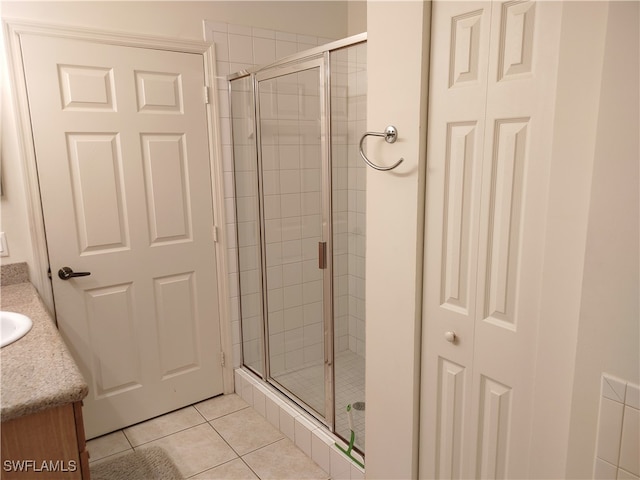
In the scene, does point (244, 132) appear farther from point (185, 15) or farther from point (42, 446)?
point (42, 446)

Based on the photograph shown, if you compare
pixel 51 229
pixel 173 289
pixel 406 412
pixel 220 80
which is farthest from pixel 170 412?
pixel 220 80

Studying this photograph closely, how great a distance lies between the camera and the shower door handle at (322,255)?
7.02 feet

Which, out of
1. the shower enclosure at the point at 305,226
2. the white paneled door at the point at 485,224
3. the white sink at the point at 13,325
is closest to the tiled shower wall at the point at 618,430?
the white paneled door at the point at 485,224

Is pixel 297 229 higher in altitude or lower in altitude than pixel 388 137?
lower

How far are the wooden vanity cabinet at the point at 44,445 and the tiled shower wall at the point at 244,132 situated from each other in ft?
4.68

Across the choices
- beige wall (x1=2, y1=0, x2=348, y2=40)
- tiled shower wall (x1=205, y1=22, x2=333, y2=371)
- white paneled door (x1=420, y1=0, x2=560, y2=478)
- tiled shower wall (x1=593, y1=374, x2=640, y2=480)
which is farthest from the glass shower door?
tiled shower wall (x1=593, y1=374, x2=640, y2=480)

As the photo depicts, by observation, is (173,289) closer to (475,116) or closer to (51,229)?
(51,229)

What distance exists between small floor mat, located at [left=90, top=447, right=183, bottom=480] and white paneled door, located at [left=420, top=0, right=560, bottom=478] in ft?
4.24

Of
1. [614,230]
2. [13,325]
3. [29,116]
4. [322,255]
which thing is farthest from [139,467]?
[614,230]

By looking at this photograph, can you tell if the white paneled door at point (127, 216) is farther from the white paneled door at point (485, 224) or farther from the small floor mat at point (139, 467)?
the white paneled door at point (485, 224)

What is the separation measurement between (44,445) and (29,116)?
143 centimetres

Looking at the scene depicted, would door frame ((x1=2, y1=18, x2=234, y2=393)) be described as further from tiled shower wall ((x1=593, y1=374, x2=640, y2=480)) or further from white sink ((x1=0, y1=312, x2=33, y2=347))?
tiled shower wall ((x1=593, y1=374, x2=640, y2=480))

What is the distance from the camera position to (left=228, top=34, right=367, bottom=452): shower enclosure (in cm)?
210

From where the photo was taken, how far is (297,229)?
2480 millimetres
